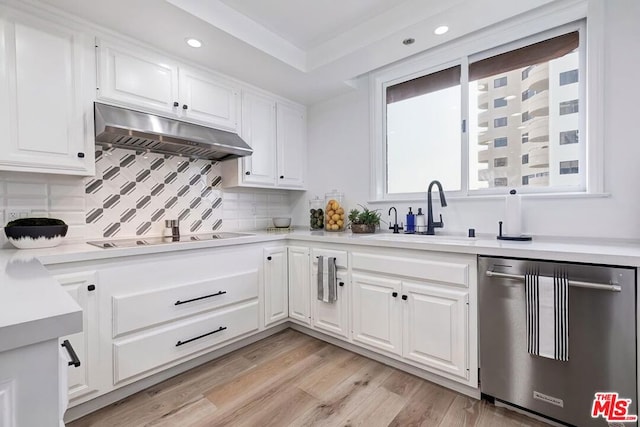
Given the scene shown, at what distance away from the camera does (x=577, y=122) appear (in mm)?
1896

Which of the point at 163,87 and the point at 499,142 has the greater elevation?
the point at 163,87

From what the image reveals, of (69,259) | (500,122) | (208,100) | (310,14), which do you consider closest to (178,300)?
(69,259)

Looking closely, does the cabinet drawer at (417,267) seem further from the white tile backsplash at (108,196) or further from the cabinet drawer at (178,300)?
the white tile backsplash at (108,196)

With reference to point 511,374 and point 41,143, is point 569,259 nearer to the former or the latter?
point 511,374

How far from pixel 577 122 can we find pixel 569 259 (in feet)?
3.54

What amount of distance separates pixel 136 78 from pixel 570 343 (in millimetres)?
3046

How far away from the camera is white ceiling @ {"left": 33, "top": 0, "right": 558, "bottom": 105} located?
5.97ft

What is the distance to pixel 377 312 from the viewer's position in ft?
6.84

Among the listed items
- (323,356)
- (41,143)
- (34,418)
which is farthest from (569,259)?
(41,143)

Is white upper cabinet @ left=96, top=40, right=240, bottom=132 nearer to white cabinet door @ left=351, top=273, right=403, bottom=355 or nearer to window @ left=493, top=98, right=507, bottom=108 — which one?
white cabinet door @ left=351, top=273, right=403, bottom=355

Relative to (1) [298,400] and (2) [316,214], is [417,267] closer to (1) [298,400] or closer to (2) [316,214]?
(1) [298,400]

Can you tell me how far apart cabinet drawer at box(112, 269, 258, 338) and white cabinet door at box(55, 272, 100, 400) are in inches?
4.1

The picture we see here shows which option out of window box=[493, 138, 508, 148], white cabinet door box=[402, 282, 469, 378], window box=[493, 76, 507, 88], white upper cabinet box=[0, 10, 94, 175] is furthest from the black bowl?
window box=[493, 76, 507, 88]

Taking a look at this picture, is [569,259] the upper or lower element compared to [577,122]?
lower
